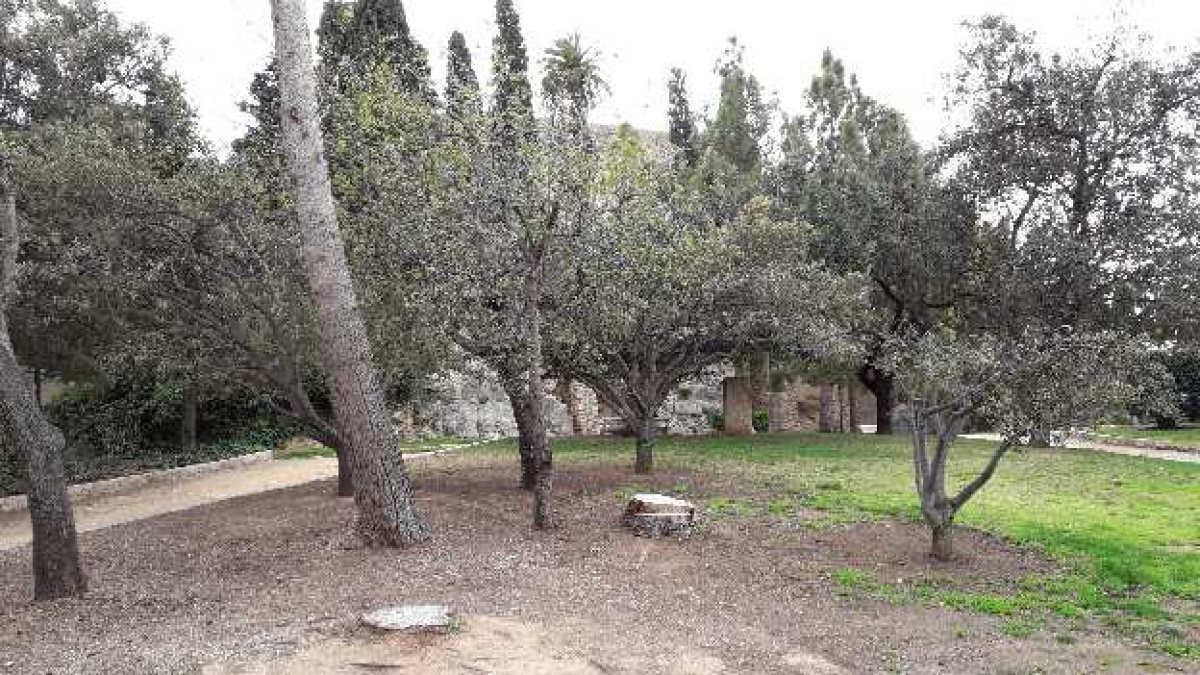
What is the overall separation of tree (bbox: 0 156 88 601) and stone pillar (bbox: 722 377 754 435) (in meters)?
19.3

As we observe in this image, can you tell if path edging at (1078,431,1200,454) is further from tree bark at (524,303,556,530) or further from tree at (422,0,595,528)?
tree at (422,0,595,528)

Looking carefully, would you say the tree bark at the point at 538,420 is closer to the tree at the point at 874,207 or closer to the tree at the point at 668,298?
the tree at the point at 668,298

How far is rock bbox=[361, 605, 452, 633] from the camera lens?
21.7 feet

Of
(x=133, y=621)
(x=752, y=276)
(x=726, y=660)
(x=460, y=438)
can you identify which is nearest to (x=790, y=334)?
(x=752, y=276)

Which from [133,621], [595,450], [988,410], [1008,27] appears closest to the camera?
[133,621]

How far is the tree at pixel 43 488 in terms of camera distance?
793 centimetres

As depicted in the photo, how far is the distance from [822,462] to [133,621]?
12.5 meters

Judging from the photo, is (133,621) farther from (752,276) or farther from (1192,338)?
(1192,338)

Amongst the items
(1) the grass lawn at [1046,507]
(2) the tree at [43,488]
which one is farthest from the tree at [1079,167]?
(2) the tree at [43,488]

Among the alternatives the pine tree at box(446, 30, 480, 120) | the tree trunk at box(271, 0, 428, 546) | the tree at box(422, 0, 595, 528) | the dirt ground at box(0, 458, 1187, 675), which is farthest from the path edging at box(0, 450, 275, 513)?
the pine tree at box(446, 30, 480, 120)

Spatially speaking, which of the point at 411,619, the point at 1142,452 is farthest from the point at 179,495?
the point at 1142,452

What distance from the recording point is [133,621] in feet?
24.6

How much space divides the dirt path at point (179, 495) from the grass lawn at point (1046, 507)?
5.27 meters

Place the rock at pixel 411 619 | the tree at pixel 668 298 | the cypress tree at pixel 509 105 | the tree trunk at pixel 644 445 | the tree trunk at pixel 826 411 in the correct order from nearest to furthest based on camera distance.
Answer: the rock at pixel 411 619 < the cypress tree at pixel 509 105 < the tree at pixel 668 298 < the tree trunk at pixel 644 445 < the tree trunk at pixel 826 411
